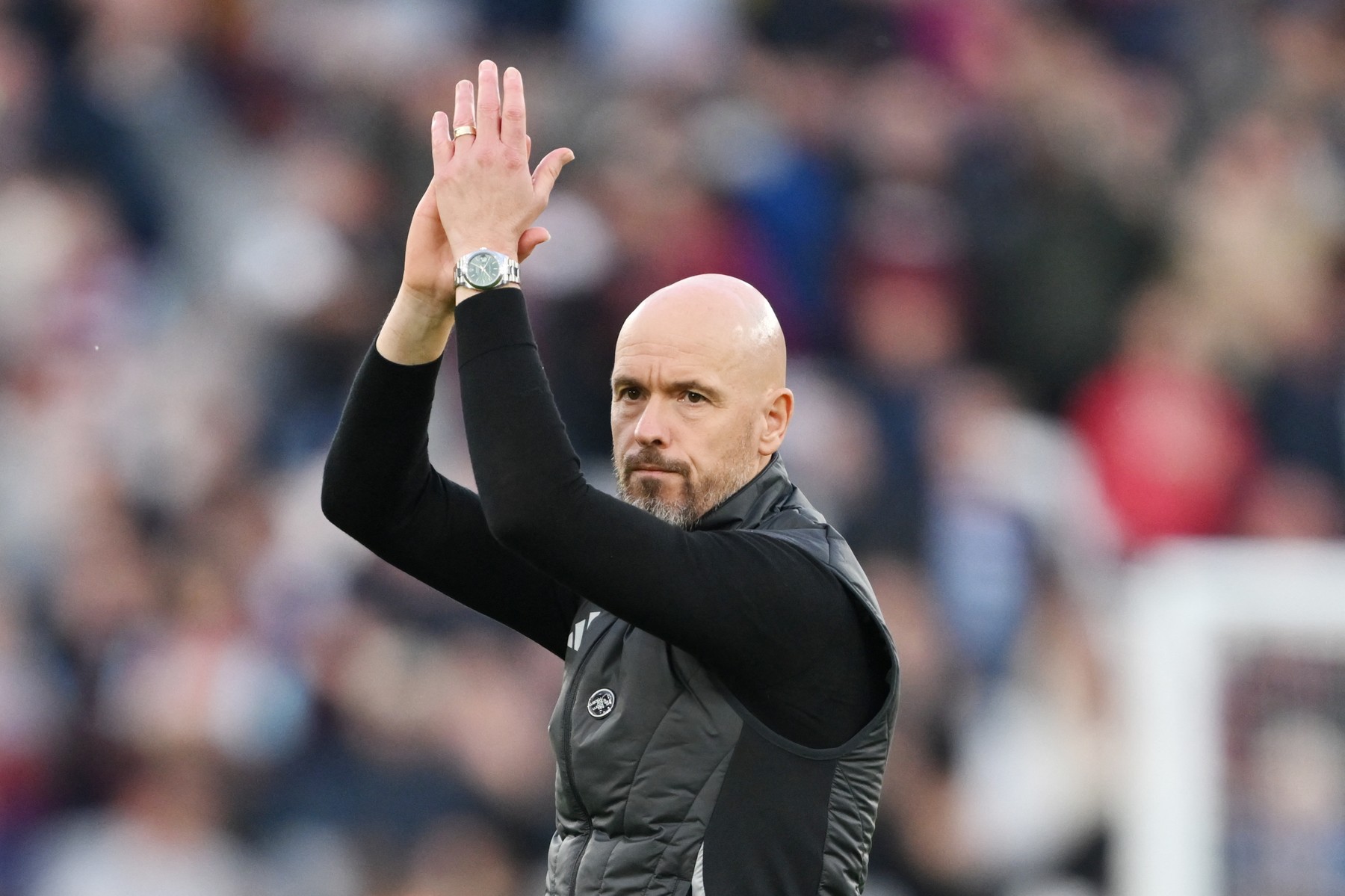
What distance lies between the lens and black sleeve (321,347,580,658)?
3.07 metres

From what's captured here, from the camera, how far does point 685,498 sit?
9.61ft

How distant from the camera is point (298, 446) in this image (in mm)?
7484

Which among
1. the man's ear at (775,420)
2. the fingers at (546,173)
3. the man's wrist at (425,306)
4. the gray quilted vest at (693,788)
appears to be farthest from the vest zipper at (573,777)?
the fingers at (546,173)

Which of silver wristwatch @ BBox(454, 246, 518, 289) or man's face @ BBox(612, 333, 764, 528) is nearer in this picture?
silver wristwatch @ BBox(454, 246, 518, 289)

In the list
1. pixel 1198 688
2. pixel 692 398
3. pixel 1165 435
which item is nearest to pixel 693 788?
pixel 692 398

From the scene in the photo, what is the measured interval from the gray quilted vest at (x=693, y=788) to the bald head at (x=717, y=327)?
0.96 feet

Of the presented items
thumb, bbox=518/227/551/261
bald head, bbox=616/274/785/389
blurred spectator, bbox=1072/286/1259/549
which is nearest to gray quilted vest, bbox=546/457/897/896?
bald head, bbox=616/274/785/389

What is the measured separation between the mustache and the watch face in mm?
378

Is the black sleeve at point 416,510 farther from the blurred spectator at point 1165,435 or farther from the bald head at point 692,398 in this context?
the blurred spectator at point 1165,435

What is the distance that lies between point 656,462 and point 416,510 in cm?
45

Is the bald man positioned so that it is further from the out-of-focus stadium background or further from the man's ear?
the out-of-focus stadium background

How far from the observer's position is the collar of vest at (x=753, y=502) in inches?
115

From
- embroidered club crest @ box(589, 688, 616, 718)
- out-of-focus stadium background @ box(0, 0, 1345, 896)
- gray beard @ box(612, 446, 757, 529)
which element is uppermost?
Result: out-of-focus stadium background @ box(0, 0, 1345, 896)

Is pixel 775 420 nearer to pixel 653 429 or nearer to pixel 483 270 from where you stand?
pixel 653 429
